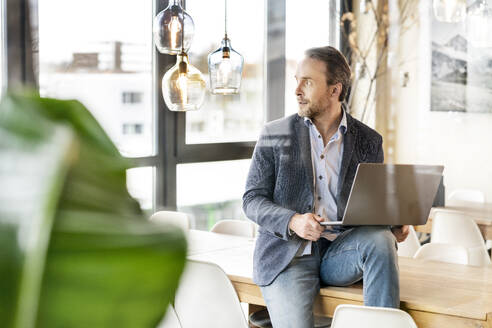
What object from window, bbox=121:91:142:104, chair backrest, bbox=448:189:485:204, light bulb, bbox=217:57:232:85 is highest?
light bulb, bbox=217:57:232:85

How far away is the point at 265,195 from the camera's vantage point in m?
2.58

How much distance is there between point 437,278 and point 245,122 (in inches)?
52.8

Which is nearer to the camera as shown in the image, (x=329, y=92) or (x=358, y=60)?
(x=329, y=92)

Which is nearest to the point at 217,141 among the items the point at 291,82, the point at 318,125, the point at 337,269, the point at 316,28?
the point at 291,82

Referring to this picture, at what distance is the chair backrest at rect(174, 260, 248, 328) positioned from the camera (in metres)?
2.40

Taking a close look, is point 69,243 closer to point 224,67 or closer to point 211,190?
point 224,67

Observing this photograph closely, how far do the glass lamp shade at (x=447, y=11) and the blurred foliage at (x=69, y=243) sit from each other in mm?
3514

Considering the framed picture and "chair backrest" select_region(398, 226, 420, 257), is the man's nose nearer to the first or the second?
"chair backrest" select_region(398, 226, 420, 257)

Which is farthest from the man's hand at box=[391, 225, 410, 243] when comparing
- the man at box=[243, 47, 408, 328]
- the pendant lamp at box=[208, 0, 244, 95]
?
the pendant lamp at box=[208, 0, 244, 95]

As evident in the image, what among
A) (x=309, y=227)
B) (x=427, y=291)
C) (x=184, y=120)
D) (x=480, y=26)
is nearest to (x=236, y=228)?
(x=184, y=120)

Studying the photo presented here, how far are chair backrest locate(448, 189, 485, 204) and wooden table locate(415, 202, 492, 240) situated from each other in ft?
0.08

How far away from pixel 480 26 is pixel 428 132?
58 cm

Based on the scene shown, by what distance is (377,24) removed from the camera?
356 centimetres

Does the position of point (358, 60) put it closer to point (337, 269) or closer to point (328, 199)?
point (328, 199)
